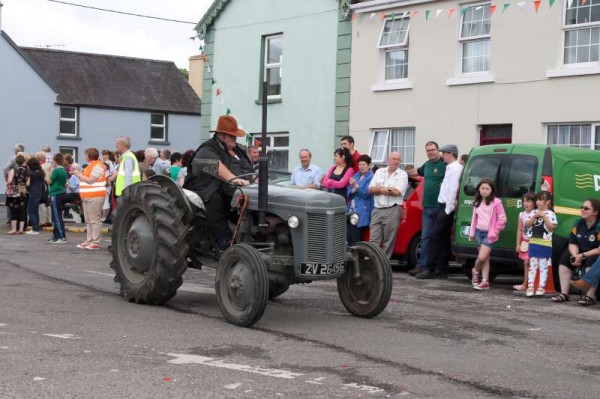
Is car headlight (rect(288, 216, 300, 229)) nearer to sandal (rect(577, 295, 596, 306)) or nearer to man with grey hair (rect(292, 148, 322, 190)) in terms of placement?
sandal (rect(577, 295, 596, 306))

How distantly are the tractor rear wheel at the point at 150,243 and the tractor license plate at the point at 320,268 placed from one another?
1.36 metres

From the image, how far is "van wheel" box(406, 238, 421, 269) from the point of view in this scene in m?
15.9

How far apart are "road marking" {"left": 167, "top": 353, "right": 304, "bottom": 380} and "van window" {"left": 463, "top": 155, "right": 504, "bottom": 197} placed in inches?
297

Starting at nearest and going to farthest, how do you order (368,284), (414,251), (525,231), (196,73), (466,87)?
1. (368,284)
2. (525,231)
3. (414,251)
4. (466,87)
5. (196,73)

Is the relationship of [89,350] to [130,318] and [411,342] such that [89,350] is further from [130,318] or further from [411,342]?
[411,342]

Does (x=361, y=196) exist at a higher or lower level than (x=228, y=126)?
lower

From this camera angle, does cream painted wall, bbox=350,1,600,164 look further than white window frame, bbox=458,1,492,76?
No

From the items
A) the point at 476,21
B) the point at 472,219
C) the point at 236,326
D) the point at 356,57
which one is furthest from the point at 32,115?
the point at 236,326

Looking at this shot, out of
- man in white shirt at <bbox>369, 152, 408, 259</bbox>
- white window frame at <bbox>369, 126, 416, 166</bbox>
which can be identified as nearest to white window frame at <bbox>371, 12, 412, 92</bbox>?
white window frame at <bbox>369, 126, 416, 166</bbox>

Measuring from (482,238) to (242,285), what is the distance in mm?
5412

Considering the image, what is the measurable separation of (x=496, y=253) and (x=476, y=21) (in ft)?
26.4

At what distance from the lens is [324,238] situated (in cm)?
965

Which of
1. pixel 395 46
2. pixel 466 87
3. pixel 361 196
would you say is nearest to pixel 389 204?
pixel 361 196

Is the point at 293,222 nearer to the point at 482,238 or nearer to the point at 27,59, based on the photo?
the point at 482,238
